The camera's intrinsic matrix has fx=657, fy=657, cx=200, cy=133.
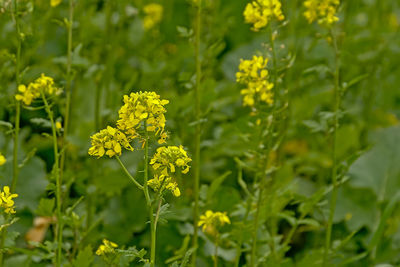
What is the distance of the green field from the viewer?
2.42 metres

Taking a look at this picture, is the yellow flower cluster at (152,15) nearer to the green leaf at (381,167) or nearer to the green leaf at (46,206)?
the green leaf at (381,167)

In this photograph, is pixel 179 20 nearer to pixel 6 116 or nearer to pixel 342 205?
pixel 6 116

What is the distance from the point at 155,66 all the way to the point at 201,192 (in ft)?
3.98

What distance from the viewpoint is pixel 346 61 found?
14.2 ft

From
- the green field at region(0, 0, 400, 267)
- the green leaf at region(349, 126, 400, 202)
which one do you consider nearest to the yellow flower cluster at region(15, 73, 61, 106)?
the green field at region(0, 0, 400, 267)

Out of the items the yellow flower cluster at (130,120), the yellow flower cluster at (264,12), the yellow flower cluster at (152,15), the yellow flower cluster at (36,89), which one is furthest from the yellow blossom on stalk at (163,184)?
the yellow flower cluster at (152,15)

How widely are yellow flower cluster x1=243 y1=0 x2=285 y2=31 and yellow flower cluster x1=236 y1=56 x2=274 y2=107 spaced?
5.3 inches

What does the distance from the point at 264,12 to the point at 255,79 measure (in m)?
0.25

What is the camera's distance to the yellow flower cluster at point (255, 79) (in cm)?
243

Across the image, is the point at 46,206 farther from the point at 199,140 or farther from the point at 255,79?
the point at 255,79

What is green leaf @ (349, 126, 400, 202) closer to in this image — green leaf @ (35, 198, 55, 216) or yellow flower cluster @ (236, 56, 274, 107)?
yellow flower cluster @ (236, 56, 274, 107)

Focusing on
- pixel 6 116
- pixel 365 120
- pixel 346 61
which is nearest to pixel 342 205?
pixel 365 120

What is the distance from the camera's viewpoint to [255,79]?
2467 millimetres

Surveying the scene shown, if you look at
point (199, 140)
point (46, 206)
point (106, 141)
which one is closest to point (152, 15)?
point (199, 140)
